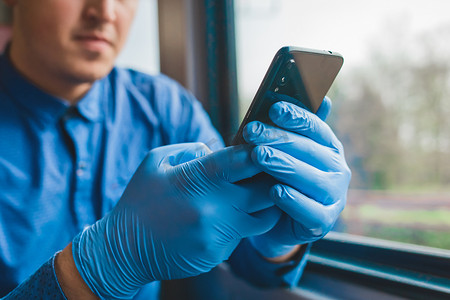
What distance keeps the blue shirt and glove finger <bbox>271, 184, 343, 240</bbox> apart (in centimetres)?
47

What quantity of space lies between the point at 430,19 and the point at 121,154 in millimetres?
1011

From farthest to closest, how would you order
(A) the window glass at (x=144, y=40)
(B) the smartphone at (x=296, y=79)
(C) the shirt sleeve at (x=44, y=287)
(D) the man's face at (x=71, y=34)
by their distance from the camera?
(A) the window glass at (x=144, y=40) < (D) the man's face at (x=71, y=34) < (C) the shirt sleeve at (x=44, y=287) < (B) the smartphone at (x=296, y=79)

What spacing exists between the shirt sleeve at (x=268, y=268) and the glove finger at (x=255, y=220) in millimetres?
264

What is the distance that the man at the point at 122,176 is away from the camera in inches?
22.3

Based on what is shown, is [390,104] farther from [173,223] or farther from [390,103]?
[173,223]

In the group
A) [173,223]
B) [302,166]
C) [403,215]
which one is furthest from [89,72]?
[403,215]

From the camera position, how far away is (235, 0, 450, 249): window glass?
85 cm

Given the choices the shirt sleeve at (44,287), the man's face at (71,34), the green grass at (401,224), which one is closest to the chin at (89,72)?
the man's face at (71,34)

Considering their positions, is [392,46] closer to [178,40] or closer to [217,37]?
[217,37]

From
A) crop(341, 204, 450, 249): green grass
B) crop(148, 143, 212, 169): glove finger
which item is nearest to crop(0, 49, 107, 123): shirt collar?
crop(148, 143, 212, 169): glove finger

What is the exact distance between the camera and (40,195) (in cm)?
89

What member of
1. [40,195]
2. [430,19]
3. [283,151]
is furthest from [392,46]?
[40,195]

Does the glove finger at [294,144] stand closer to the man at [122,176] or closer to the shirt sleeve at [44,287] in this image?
the man at [122,176]

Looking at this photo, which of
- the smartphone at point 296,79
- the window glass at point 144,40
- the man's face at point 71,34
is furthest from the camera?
the window glass at point 144,40
